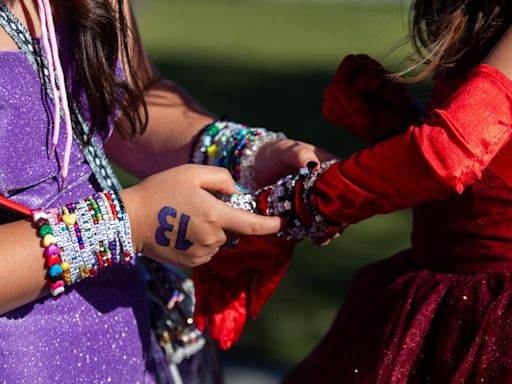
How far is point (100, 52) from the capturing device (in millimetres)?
1421

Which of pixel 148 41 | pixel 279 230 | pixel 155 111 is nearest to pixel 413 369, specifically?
pixel 279 230

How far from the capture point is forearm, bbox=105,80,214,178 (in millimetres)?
1741

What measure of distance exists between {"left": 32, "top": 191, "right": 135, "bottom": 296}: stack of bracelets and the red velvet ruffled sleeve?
30cm

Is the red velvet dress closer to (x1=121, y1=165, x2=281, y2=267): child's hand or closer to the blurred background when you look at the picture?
(x1=121, y1=165, x2=281, y2=267): child's hand

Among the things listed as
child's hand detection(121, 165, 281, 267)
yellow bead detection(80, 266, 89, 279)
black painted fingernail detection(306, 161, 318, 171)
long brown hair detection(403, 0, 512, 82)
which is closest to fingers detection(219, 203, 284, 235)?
child's hand detection(121, 165, 281, 267)

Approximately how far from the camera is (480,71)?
1.32 m

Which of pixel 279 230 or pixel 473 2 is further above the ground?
pixel 473 2

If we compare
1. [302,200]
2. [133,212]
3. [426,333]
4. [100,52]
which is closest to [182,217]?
[133,212]

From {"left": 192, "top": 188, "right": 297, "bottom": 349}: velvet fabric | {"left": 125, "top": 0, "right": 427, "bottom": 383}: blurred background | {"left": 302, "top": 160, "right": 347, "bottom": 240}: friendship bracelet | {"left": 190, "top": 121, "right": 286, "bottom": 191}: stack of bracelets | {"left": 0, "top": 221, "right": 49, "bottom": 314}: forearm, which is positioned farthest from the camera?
{"left": 125, "top": 0, "right": 427, "bottom": 383}: blurred background

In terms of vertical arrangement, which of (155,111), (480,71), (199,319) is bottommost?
(199,319)

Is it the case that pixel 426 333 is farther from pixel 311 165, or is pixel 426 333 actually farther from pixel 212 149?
pixel 212 149

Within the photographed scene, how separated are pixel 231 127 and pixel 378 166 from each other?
47 cm

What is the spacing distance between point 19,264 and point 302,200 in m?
0.42

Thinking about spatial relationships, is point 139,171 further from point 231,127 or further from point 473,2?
point 473,2
